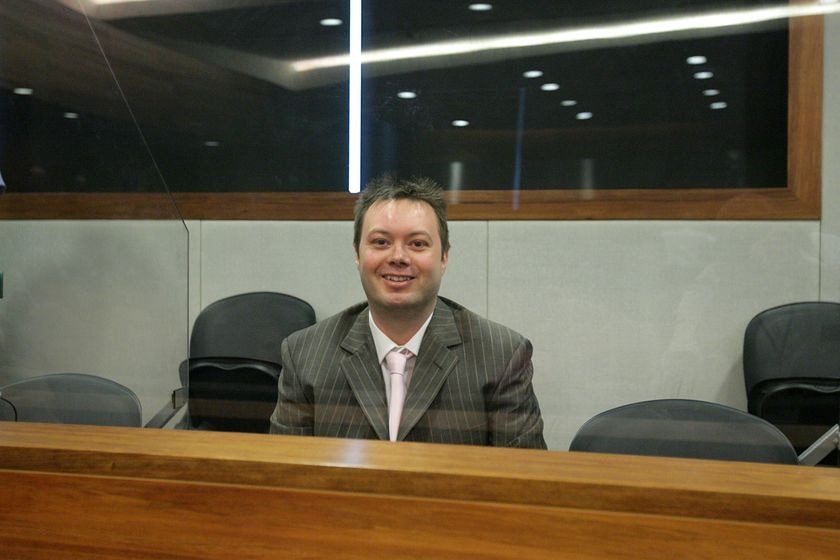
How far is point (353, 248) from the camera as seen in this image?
1.26 meters

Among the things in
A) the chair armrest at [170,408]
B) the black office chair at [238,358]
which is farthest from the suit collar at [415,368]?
the chair armrest at [170,408]

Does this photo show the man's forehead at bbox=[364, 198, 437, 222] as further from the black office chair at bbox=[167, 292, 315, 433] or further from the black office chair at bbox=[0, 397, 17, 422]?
the black office chair at bbox=[0, 397, 17, 422]

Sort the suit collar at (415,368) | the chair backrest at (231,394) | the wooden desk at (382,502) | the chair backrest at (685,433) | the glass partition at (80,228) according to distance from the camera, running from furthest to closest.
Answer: the glass partition at (80,228), the chair backrest at (231,394), the suit collar at (415,368), the chair backrest at (685,433), the wooden desk at (382,502)

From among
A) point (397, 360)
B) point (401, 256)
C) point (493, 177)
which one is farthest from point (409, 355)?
point (493, 177)

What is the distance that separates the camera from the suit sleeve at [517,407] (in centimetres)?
109

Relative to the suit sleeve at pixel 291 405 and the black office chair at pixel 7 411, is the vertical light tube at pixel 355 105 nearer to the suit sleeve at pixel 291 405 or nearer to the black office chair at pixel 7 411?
the suit sleeve at pixel 291 405

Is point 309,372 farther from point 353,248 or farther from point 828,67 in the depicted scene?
point 828,67

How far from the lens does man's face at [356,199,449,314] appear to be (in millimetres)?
1162

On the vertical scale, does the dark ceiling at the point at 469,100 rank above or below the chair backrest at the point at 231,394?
above

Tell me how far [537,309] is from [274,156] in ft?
1.55

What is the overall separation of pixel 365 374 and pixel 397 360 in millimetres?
50

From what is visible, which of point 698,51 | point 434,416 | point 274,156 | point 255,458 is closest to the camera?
point 255,458

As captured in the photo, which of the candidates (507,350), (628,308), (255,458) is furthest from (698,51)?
(255,458)

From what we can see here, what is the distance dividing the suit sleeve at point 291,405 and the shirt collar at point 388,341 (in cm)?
11
